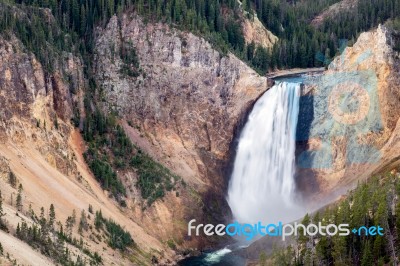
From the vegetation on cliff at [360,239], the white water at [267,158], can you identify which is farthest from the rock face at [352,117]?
the vegetation on cliff at [360,239]

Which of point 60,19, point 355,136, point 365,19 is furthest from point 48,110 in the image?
point 365,19

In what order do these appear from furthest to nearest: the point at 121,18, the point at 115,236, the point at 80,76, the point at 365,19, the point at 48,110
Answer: the point at 365,19
the point at 121,18
the point at 80,76
the point at 48,110
the point at 115,236

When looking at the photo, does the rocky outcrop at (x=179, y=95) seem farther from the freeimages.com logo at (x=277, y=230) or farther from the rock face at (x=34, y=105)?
the rock face at (x=34, y=105)

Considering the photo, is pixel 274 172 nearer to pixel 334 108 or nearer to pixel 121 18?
pixel 334 108

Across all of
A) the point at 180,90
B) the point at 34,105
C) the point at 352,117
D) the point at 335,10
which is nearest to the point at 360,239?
the point at 352,117

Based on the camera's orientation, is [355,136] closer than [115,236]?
No

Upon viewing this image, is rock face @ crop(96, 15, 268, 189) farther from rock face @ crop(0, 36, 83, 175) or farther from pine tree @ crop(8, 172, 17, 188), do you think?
pine tree @ crop(8, 172, 17, 188)

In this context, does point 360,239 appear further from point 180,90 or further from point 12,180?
point 180,90
